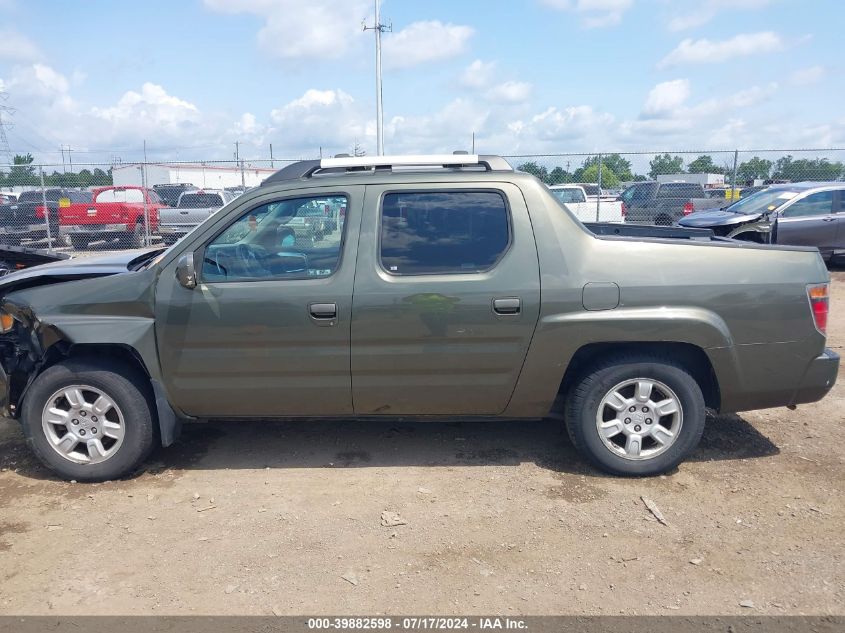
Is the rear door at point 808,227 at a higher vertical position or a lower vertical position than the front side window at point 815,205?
lower

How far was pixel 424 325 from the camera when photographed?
387cm

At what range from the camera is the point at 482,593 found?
10.00 ft

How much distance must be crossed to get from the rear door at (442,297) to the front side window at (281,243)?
0.21 meters

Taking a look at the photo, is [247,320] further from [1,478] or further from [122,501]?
[1,478]

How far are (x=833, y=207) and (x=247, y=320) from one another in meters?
12.1

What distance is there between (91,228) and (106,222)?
366 mm

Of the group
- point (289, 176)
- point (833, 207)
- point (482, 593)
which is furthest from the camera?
point (833, 207)

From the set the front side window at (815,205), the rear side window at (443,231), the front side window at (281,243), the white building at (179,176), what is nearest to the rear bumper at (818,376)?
the rear side window at (443,231)

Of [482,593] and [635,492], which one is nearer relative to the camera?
[482,593]

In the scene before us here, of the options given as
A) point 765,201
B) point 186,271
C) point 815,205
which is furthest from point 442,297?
point 815,205

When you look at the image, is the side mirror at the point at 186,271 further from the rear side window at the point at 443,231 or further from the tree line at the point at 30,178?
Result: the tree line at the point at 30,178

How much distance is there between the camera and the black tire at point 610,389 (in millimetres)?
3959

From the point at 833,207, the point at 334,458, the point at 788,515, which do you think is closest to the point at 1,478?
the point at 334,458

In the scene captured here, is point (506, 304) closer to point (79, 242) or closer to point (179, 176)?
point (79, 242)
